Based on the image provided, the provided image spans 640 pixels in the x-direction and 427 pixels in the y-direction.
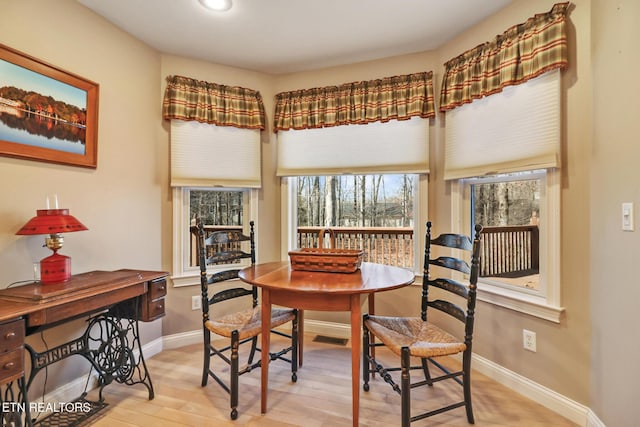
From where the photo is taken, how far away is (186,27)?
7.63ft

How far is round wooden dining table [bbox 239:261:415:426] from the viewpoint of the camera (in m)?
1.64

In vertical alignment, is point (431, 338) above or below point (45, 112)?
below

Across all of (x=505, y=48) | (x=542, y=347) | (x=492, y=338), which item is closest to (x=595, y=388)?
(x=542, y=347)

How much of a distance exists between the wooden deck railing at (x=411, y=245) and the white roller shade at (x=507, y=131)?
481 mm

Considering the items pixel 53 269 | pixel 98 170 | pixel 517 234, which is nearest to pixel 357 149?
pixel 517 234

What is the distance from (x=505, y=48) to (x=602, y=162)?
0.97 m

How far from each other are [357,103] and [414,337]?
6.51 ft

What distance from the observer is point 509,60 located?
1995 mm

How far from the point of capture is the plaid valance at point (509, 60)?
178 cm

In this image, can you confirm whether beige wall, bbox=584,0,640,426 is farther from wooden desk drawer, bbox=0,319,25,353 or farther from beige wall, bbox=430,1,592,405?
wooden desk drawer, bbox=0,319,25,353

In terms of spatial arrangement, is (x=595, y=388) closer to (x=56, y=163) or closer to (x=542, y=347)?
(x=542, y=347)

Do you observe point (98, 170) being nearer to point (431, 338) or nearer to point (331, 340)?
point (331, 340)

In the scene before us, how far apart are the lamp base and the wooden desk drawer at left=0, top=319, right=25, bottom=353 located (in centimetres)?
42

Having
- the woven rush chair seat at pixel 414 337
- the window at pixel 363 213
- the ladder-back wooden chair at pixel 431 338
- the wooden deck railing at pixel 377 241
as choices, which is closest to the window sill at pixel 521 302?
the ladder-back wooden chair at pixel 431 338
